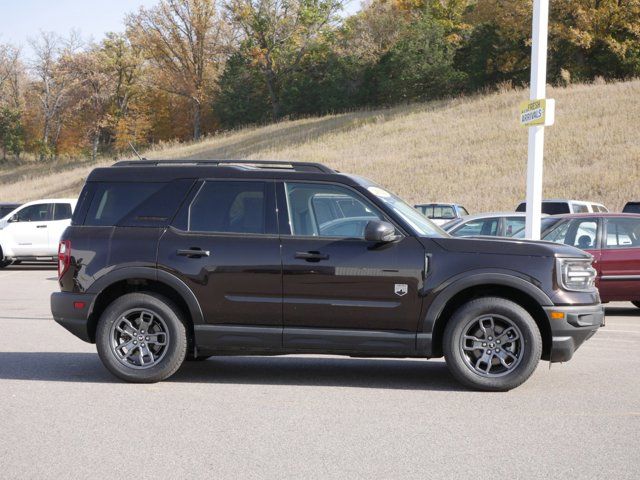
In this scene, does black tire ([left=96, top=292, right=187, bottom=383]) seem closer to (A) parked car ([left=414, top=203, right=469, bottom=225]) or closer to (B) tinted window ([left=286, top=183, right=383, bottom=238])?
(B) tinted window ([left=286, top=183, right=383, bottom=238])

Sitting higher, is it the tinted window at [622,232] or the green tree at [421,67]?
the green tree at [421,67]

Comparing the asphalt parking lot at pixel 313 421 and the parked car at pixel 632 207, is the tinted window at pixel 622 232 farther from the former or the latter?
the parked car at pixel 632 207

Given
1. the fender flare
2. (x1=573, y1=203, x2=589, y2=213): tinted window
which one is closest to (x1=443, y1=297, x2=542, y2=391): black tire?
the fender flare

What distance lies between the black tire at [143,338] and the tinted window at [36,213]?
58.2 feet

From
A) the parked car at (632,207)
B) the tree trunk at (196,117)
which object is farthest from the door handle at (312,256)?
the tree trunk at (196,117)

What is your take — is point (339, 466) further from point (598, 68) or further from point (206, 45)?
point (206, 45)

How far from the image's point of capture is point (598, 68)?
6084 centimetres

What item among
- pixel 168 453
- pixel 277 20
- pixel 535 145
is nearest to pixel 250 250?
pixel 168 453

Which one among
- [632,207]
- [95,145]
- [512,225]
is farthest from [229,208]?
[95,145]

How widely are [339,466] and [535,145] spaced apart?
32.4 feet

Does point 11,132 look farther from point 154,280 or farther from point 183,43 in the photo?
point 154,280

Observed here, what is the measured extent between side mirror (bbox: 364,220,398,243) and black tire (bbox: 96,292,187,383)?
75.3 inches

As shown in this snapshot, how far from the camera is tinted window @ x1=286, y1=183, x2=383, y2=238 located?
8016 millimetres

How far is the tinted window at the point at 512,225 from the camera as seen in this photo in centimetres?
1753
